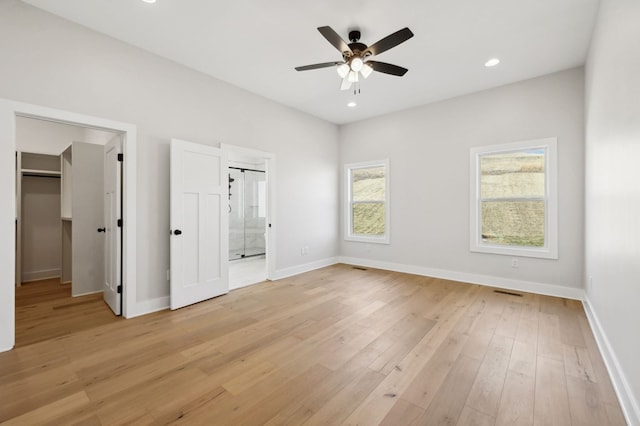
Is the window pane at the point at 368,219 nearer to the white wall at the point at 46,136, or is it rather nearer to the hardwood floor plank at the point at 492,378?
the hardwood floor plank at the point at 492,378

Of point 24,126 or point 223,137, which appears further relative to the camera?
point 24,126

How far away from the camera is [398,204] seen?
16.9 feet

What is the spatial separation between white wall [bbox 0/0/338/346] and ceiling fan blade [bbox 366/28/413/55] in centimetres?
232

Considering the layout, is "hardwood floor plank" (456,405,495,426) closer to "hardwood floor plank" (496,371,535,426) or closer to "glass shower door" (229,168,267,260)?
"hardwood floor plank" (496,371,535,426)

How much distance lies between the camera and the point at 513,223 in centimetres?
411

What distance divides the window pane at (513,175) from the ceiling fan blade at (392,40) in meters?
2.79

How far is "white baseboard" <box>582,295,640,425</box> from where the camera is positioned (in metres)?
1.50

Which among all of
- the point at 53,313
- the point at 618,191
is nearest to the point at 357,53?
the point at 618,191

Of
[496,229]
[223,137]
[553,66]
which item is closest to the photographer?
→ [553,66]

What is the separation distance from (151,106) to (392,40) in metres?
2.78

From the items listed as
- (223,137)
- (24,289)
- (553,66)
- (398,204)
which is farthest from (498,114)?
(24,289)

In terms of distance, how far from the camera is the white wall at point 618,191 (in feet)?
5.06

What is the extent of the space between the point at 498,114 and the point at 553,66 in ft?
2.60

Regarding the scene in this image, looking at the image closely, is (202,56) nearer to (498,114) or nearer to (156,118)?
(156,118)
